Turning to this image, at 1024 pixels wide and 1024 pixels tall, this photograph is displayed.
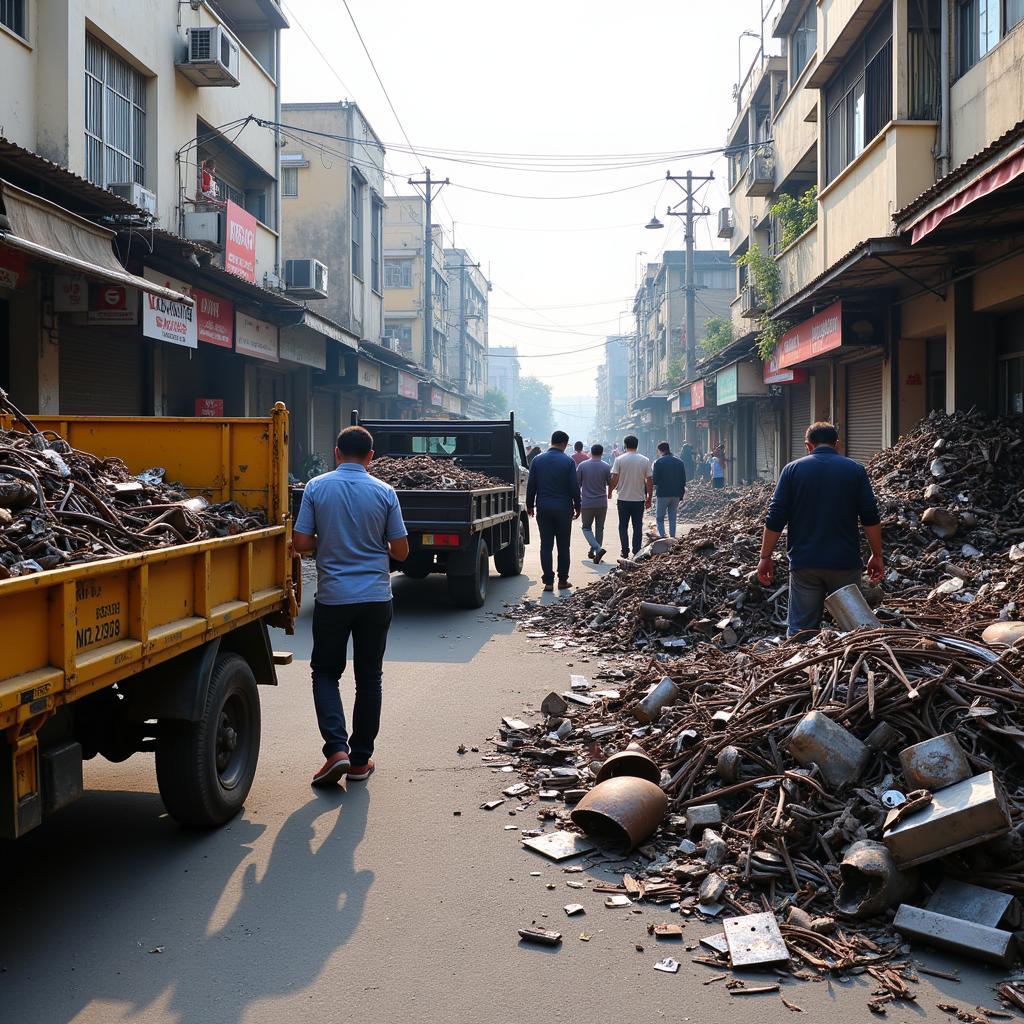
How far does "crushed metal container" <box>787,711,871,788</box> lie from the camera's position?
186 inches

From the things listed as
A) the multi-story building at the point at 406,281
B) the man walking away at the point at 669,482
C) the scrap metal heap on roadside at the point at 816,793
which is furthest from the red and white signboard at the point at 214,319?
the multi-story building at the point at 406,281

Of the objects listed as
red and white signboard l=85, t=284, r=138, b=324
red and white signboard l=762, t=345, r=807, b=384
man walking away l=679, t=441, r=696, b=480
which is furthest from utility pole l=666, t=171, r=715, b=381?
red and white signboard l=85, t=284, r=138, b=324

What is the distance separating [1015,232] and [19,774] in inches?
454

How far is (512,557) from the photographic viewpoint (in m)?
15.4

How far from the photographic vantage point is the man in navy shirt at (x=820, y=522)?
283 inches

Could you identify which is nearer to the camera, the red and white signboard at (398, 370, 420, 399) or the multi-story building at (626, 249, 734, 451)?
the red and white signboard at (398, 370, 420, 399)

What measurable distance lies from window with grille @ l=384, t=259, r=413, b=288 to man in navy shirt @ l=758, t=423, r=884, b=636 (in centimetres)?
5174

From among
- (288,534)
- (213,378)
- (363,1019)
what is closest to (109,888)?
(363,1019)

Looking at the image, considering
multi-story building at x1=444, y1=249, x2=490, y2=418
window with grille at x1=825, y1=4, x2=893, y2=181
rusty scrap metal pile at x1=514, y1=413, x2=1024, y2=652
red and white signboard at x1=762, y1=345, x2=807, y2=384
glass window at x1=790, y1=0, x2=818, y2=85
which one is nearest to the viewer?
rusty scrap metal pile at x1=514, y1=413, x2=1024, y2=652

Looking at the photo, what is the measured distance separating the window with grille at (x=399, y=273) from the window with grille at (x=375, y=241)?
16.8 m

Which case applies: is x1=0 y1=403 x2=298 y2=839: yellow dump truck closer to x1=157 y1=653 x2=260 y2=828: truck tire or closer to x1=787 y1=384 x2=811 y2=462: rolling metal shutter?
x1=157 y1=653 x2=260 y2=828: truck tire

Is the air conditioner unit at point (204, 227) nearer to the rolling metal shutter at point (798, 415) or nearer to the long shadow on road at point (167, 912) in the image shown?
the rolling metal shutter at point (798, 415)

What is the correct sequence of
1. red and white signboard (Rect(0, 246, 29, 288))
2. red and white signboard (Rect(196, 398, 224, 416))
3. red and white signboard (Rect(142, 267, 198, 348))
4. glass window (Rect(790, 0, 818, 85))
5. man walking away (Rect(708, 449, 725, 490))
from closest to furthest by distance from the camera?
red and white signboard (Rect(0, 246, 29, 288))
red and white signboard (Rect(142, 267, 198, 348))
red and white signboard (Rect(196, 398, 224, 416))
glass window (Rect(790, 0, 818, 85))
man walking away (Rect(708, 449, 725, 490))

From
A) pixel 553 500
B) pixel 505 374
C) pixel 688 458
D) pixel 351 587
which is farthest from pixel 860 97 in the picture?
pixel 505 374
